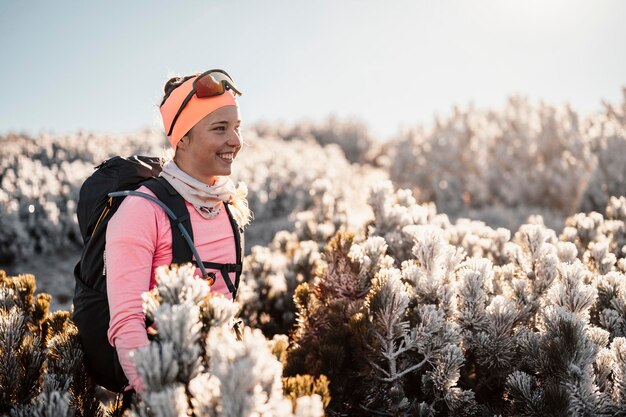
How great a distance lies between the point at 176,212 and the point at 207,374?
1.07 m

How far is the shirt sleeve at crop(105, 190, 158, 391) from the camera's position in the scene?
1915mm

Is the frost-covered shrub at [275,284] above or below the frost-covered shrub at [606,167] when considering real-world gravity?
below

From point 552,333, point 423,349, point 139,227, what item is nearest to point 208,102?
point 139,227

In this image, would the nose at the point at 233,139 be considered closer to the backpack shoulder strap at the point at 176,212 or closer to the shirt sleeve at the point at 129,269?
the backpack shoulder strap at the point at 176,212

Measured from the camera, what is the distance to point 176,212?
2264 millimetres

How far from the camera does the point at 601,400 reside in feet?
6.40

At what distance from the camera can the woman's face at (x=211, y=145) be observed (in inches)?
97.2

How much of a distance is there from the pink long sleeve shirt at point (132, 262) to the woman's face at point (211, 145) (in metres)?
0.33

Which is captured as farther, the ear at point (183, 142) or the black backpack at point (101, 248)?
the ear at point (183, 142)

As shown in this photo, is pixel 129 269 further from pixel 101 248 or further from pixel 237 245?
pixel 237 245

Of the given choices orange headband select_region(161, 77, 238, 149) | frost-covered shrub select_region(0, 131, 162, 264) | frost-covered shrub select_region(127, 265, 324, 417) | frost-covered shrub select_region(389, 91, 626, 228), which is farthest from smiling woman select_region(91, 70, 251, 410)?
frost-covered shrub select_region(389, 91, 626, 228)

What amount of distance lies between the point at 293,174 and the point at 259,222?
273cm

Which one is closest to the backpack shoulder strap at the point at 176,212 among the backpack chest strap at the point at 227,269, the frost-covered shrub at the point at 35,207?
the backpack chest strap at the point at 227,269

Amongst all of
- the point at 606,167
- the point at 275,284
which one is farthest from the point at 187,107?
the point at 606,167
